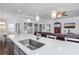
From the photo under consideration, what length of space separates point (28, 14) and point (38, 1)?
0.52m

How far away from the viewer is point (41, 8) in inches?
60.1

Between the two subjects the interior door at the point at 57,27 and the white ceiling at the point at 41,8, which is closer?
the white ceiling at the point at 41,8

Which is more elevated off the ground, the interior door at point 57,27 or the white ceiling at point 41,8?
the white ceiling at point 41,8

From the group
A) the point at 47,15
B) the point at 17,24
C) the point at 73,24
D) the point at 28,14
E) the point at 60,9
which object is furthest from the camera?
the point at 17,24

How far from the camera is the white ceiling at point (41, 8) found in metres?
1.37

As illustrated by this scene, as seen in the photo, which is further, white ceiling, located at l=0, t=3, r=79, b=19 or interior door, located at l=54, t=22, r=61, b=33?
interior door, located at l=54, t=22, r=61, b=33

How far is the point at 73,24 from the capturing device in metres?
1.38

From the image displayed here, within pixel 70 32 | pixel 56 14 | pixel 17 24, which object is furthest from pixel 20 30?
pixel 70 32

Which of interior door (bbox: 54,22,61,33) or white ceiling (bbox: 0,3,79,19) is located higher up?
white ceiling (bbox: 0,3,79,19)

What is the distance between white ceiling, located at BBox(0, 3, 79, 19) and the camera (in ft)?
4.50

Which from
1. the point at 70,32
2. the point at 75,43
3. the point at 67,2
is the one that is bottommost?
the point at 75,43

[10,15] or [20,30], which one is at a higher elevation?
[10,15]

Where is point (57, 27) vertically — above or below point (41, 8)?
below

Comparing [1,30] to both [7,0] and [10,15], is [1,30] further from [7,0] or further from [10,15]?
[7,0]
